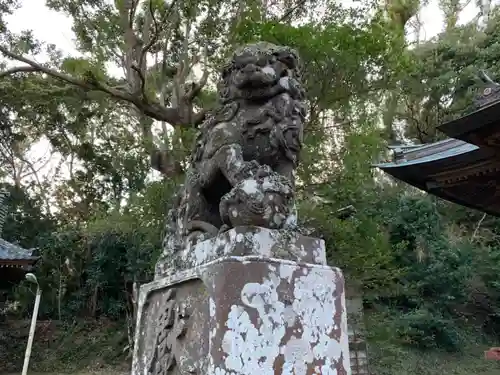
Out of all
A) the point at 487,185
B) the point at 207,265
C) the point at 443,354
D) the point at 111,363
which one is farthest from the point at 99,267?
the point at 207,265

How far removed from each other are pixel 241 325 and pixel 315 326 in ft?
1.01

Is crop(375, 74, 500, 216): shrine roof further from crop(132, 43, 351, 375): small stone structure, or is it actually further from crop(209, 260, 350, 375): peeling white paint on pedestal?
crop(209, 260, 350, 375): peeling white paint on pedestal

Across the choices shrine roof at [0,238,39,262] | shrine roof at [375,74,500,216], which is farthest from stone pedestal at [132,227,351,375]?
shrine roof at [0,238,39,262]

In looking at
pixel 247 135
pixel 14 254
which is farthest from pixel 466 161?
pixel 14 254

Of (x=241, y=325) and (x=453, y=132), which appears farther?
(x=453, y=132)

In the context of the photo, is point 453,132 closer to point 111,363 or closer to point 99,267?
point 111,363

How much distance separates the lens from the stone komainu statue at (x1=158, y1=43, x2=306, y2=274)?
226 cm

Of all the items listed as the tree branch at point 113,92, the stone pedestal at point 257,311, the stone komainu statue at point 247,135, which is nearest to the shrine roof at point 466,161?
the stone komainu statue at point 247,135

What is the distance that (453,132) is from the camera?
18.3ft

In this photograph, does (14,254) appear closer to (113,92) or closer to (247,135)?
(113,92)

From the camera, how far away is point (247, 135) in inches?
92.3

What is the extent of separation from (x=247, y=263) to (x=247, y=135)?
71 centimetres

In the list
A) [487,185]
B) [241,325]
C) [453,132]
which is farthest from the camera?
[487,185]

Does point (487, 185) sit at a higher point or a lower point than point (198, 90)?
lower
